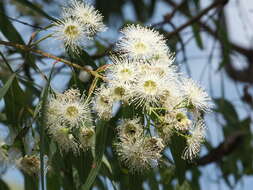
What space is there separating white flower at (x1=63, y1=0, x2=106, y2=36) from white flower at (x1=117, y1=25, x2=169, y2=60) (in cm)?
7

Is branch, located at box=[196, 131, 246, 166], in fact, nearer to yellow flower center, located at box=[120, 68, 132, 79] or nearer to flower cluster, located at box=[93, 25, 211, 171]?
flower cluster, located at box=[93, 25, 211, 171]

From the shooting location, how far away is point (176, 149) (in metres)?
1.32

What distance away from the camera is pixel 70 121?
1250 mm

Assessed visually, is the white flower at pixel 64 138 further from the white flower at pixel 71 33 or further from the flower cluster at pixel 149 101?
the white flower at pixel 71 33

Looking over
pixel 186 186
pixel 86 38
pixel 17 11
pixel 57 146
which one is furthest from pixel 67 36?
pixel 17 11

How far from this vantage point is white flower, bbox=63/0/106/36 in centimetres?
138

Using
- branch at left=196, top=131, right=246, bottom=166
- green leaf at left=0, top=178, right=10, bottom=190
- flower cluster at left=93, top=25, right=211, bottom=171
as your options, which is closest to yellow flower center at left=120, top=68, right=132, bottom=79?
flower cluster at left=93, top=25, right=211, bottom=171

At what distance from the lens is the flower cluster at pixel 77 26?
1.36 meters

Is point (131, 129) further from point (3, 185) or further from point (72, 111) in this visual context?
point (3, 185)

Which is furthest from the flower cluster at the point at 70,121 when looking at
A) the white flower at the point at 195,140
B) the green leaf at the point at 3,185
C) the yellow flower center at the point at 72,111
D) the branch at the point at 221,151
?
the branch at the point at 221,151

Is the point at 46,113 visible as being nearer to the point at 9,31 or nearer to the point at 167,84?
the point at 167,84

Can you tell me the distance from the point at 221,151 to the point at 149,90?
1276 millimetres

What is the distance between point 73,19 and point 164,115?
377 millimetres

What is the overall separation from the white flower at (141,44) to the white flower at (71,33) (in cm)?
10
